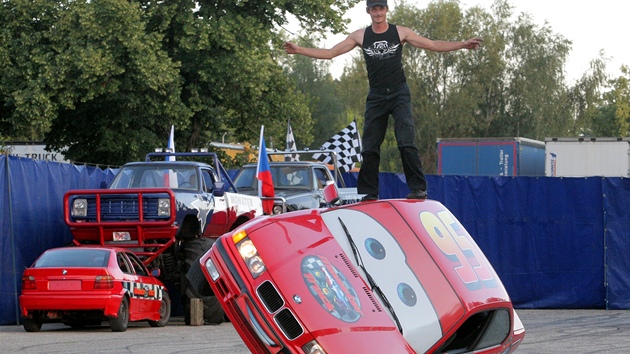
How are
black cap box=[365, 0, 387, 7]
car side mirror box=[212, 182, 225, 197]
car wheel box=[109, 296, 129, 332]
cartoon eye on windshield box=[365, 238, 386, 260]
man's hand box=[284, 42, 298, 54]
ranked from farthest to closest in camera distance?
car side mirror box=[212, 182, 225, 197] → car wheel box=[109, 296, 129, 332] → man's hand box=[284, 42, 298, 54] → black cap box=[365, 0, 387, 7] → cartoon eye on windshield box=[365, 238, 386, 260]

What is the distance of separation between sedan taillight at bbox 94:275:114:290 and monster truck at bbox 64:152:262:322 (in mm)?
1720

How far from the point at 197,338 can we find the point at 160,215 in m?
3.13

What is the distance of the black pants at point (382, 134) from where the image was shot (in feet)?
30.3

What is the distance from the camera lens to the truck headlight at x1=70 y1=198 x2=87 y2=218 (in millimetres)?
17266

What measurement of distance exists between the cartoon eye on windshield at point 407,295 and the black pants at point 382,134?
2427 mm

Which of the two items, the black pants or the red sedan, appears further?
the red sedan

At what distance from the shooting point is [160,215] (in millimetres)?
17031

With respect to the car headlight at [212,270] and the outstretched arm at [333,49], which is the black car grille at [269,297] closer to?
the car headlight at [212,270]

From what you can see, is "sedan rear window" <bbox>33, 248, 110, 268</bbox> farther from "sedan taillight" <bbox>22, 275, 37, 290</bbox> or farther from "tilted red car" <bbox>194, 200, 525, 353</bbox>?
"tilted red car" <bbox>194, 200, 525, 353</bbox>

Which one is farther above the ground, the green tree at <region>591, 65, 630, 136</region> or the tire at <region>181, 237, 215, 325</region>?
the green tree at <region>591, 65, 630, 136</region>

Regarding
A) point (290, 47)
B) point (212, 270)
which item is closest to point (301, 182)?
point (290, 47)

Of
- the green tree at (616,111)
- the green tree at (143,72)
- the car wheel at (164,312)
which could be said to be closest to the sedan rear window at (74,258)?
the car wheel at (164,312)

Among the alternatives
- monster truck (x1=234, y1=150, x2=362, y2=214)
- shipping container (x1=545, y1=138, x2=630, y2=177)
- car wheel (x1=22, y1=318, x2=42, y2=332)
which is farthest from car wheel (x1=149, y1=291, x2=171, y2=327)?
shipping container (x1=545, y1=138, x2=630, y2=177)

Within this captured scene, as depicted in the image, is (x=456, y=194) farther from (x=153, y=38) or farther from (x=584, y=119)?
(x=584, y=119)
